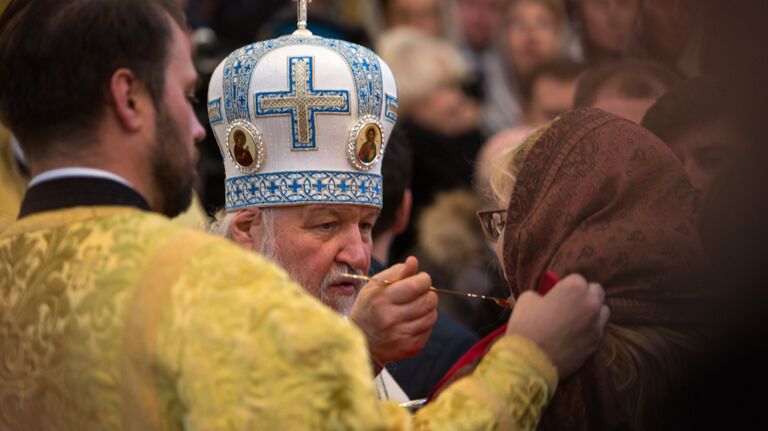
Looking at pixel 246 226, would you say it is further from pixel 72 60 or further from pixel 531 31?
pixel 531 31

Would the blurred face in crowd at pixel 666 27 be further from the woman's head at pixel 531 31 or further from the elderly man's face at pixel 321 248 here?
the woman's head at pixel 531 31

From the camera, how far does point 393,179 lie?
5.45 m

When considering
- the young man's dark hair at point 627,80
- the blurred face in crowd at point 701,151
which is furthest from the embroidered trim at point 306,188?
the young man's dark hair at point 627,80

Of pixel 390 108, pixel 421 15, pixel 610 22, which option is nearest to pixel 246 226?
pixel 390 108

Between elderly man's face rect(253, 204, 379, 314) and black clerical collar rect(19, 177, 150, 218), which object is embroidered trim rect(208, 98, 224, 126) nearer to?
elderly man's face rect(253, 204, 379, 314)

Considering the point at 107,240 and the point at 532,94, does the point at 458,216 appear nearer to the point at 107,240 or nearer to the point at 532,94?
the point at 532,94

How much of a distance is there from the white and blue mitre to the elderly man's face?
5 centimetres

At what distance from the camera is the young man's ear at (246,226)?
4520 mm

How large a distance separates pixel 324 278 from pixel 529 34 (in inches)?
176

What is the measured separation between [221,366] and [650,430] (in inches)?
47.3

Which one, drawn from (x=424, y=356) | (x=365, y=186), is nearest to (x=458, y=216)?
(x=424, y=356)

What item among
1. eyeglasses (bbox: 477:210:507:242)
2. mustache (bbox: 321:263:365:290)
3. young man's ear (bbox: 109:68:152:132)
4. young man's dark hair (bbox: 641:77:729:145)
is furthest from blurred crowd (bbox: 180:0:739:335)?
young man's ear (bbox: 109:68:152:132)

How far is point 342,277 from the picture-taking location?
4422 millimetres

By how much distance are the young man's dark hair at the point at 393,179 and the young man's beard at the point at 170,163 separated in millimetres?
2287
